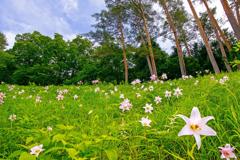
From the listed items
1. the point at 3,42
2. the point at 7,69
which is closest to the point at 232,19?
the point at 7,69

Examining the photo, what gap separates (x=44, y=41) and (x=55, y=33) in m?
2.06

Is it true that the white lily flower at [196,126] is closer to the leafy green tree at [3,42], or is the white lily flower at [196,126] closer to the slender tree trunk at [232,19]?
the slender tree trunk at [232,19]

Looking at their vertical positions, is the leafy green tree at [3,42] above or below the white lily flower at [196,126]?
above

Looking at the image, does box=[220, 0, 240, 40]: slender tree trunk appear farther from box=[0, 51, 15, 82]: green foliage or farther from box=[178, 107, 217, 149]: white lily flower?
box=[0, 51, 15, 82]: green foliage

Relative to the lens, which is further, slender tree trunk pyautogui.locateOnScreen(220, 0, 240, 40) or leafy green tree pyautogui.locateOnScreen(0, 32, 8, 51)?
leafy green tree pyautogui.locateOnScreen(0, 32, 8, 51)

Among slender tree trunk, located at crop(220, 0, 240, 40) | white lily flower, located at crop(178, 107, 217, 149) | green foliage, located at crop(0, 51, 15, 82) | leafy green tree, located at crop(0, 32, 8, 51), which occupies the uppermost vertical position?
leafy green tree, located at crop(0, 32, 8, 51)

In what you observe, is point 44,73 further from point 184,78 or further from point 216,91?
point 216,91

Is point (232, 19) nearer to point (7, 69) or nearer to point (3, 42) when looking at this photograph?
point (7, 69)

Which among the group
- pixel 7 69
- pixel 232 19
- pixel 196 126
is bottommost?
pixel 196 126

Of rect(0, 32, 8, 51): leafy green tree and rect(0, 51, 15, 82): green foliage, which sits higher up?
rect(0, 32, 8, 51): leafy green tree

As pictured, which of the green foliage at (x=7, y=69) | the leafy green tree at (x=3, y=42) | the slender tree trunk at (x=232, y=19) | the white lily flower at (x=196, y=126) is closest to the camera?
the white lily flower at (x=196, y=126)

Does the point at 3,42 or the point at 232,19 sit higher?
the point at 3,42

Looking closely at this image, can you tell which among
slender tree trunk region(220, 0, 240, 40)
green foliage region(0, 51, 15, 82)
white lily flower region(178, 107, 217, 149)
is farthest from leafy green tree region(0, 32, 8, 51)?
white lily flower region(178, 107, 217, 149)

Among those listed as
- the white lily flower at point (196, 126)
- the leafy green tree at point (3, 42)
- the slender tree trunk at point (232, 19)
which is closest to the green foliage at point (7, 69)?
the leafy green tree at point (3, 42)
